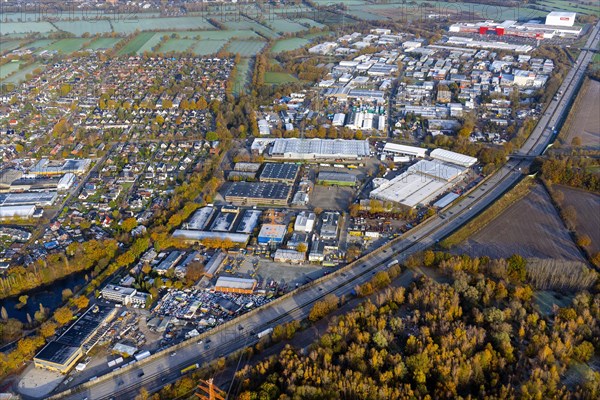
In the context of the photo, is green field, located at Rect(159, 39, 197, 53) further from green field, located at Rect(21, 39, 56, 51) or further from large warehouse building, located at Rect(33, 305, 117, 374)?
large warehouse building, located at Rect(33, 305, 117, 374)

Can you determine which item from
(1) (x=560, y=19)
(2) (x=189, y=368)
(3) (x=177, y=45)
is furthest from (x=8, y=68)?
(1) (x=560, y=19)

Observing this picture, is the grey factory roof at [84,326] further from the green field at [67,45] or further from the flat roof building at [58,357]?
the green field at [67,45]

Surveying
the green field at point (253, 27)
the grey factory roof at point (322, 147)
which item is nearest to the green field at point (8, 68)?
the green field at point (253, 27)

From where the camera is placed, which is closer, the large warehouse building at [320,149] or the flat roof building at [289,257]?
the flat roof building at [289,257]

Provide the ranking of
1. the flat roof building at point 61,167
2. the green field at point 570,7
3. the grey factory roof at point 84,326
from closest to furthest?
the grey factory roof at point 84,326, the flat roof building at point 61,167, the green field at point 570,7

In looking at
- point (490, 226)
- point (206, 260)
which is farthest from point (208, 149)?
point (490, 226)
